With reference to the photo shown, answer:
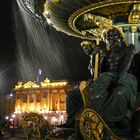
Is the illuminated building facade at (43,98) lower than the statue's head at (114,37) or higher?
higher

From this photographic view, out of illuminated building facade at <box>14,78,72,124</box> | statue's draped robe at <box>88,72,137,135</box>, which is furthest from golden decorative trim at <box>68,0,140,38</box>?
illuminated building facade at <box>14,78,72,124</box>

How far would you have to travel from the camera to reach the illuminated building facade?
6988 centimetres

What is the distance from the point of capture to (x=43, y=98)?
73125mm

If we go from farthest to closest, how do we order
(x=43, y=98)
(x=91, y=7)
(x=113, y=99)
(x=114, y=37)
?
(x=43, y=98)
(x=91, y=7)
(x=114, y=37)
(x=113, y=99)

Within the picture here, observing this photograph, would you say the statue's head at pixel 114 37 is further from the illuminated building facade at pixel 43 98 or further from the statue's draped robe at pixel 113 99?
the illuminated building facade at pixel 43 98

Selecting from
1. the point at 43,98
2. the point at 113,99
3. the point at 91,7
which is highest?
the point at 43,98

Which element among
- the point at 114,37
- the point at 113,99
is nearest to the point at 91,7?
the point at 114,37

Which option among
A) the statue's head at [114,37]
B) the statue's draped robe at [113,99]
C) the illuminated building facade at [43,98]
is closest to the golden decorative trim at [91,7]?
the statue's head at [114,37]

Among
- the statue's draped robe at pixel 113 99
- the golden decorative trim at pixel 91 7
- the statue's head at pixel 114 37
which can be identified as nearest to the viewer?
the statue's draped robe at pixel 113 99

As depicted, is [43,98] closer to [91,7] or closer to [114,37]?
[91,7]

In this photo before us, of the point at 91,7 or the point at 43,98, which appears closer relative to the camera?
the point at 91,7

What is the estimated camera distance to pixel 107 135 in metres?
5.61

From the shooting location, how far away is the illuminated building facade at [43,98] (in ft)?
229

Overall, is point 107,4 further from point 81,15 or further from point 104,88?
point 104,88
